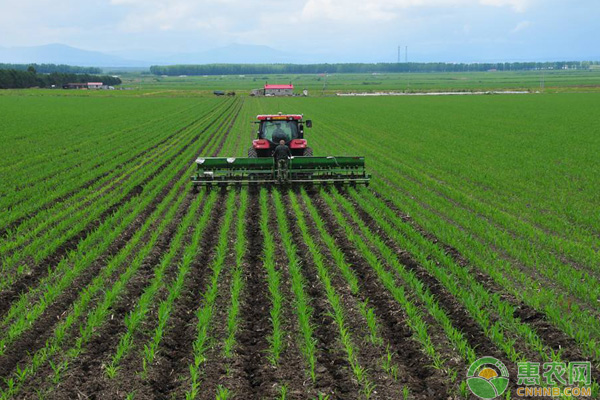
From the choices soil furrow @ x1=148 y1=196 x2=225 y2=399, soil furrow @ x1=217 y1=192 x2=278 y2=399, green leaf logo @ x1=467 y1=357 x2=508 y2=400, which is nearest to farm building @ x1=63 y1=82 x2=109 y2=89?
soil furrow @ x1=148 y1=196 x2=225 y2=399

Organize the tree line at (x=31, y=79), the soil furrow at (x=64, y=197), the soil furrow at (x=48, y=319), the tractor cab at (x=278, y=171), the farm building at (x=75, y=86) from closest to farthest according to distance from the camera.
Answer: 1. the soil furrow at (x=48, y=319)
2. the soil furrow at (x=64, y=197)
3. the tractor cab at (x=278, y=171)
4. the tree line at (x=31, y=79)
5. the farm building at (x=75, y=86)

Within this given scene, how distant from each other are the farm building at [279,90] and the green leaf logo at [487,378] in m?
79.2

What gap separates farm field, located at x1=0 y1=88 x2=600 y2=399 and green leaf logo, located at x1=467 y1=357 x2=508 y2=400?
0.09 metres

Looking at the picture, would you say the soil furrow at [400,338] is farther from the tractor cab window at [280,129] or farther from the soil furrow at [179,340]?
the tractor cab window at [280,129]

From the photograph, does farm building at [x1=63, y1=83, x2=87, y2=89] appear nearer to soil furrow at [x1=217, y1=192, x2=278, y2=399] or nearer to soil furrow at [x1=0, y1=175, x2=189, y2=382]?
soil furrow at [x1=0, y1=175, x2=189, y2=382]

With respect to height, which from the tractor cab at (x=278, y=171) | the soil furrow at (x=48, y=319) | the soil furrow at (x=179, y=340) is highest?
the tractor cab at (x=278, y=171)

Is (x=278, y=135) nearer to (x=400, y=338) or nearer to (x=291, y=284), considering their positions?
(x=291, y=284)

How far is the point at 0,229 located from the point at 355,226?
7568 mm

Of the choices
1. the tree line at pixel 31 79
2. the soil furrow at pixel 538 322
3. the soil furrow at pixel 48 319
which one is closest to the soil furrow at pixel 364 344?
the soil furrow at pixel 538 322

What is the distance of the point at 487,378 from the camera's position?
485 centimetres

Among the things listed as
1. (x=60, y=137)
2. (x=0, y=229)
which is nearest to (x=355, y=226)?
(x=0, y=229)

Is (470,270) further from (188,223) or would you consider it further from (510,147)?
(510,147)

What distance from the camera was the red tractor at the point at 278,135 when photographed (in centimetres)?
1538

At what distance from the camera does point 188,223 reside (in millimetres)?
10289
